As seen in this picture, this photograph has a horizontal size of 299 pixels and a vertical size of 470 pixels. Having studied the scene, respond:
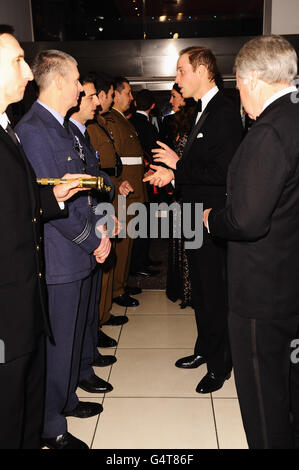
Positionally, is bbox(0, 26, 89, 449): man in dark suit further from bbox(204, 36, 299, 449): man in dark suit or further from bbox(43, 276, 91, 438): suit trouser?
bbox(204, 36, 299, 449): man in dark suit

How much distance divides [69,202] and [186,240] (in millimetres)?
845

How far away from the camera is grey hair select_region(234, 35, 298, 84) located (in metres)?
1.48

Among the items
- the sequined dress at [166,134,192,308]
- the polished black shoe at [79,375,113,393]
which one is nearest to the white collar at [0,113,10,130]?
the polished black shoe at [79,375,113,393]

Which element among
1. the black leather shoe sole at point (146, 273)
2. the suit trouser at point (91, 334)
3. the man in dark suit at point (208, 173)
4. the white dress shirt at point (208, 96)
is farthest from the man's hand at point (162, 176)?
the black leather shoe sole at point (146, 273)

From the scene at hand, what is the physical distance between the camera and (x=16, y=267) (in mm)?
1424

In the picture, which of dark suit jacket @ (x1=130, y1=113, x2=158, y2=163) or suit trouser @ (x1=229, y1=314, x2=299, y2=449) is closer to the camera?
suit trouser @ (x1=229, y1=314, x2=299, y2=449)

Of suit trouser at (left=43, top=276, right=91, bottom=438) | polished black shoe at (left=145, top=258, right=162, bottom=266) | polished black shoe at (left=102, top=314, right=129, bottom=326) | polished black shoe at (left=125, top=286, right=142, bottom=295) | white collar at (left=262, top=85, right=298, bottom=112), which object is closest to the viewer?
white collar at (left=262, top=85, right=298, bottom=112)

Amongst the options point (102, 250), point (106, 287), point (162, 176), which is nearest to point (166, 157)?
point (162, 176)

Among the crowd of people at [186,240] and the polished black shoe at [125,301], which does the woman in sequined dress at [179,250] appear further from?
the crowd of people at [186,240]

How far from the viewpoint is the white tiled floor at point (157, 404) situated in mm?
2158

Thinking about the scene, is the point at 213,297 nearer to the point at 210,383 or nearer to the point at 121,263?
the point at 210,383

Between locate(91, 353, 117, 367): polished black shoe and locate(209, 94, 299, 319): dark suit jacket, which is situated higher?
locate(209, 94, 299, 319): dark suit jacket

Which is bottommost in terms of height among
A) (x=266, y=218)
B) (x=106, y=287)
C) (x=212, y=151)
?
(x=106, y=287)
